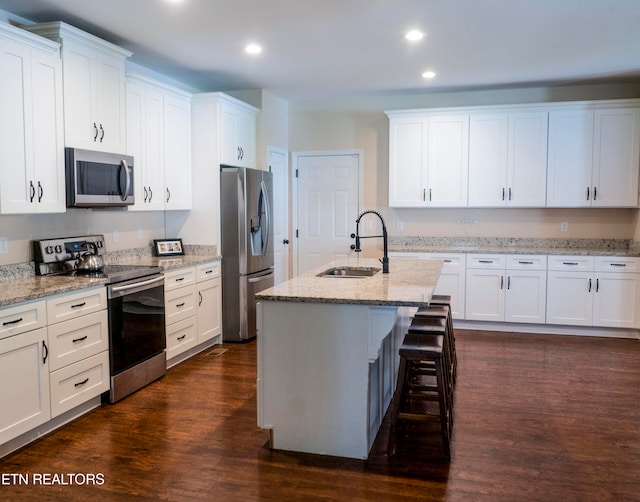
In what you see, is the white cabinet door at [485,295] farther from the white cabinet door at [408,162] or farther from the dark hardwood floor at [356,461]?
the dark hardwood floor at [356,461]

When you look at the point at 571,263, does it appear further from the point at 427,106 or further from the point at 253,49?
the point at 253,49

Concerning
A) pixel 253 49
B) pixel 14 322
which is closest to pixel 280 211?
pixel 253 49

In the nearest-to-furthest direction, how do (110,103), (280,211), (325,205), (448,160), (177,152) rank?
(110,103)
(177,152)
(448,160)
(280,211)
(325,205)

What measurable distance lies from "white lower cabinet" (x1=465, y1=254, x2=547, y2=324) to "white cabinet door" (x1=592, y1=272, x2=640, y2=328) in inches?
20.6

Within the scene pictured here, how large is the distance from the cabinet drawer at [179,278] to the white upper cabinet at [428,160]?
2.58 m

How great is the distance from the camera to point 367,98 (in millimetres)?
6480

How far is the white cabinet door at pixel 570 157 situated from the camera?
561 cm

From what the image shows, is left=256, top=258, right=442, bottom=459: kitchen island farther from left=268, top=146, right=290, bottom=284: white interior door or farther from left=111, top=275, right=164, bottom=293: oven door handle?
left=268, top=146, right=290, bottom=284: white interior door

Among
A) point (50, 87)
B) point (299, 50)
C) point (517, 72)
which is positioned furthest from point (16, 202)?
point (517, 72)

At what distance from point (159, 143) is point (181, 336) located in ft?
5.60

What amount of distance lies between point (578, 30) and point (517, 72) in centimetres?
131

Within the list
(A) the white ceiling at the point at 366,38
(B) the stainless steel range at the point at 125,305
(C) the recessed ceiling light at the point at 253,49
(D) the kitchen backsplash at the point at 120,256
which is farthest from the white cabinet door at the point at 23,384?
(C) the recessed ceiling light at the point at 253,49

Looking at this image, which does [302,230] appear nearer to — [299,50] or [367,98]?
[367,98]

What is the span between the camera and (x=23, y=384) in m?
2.95
